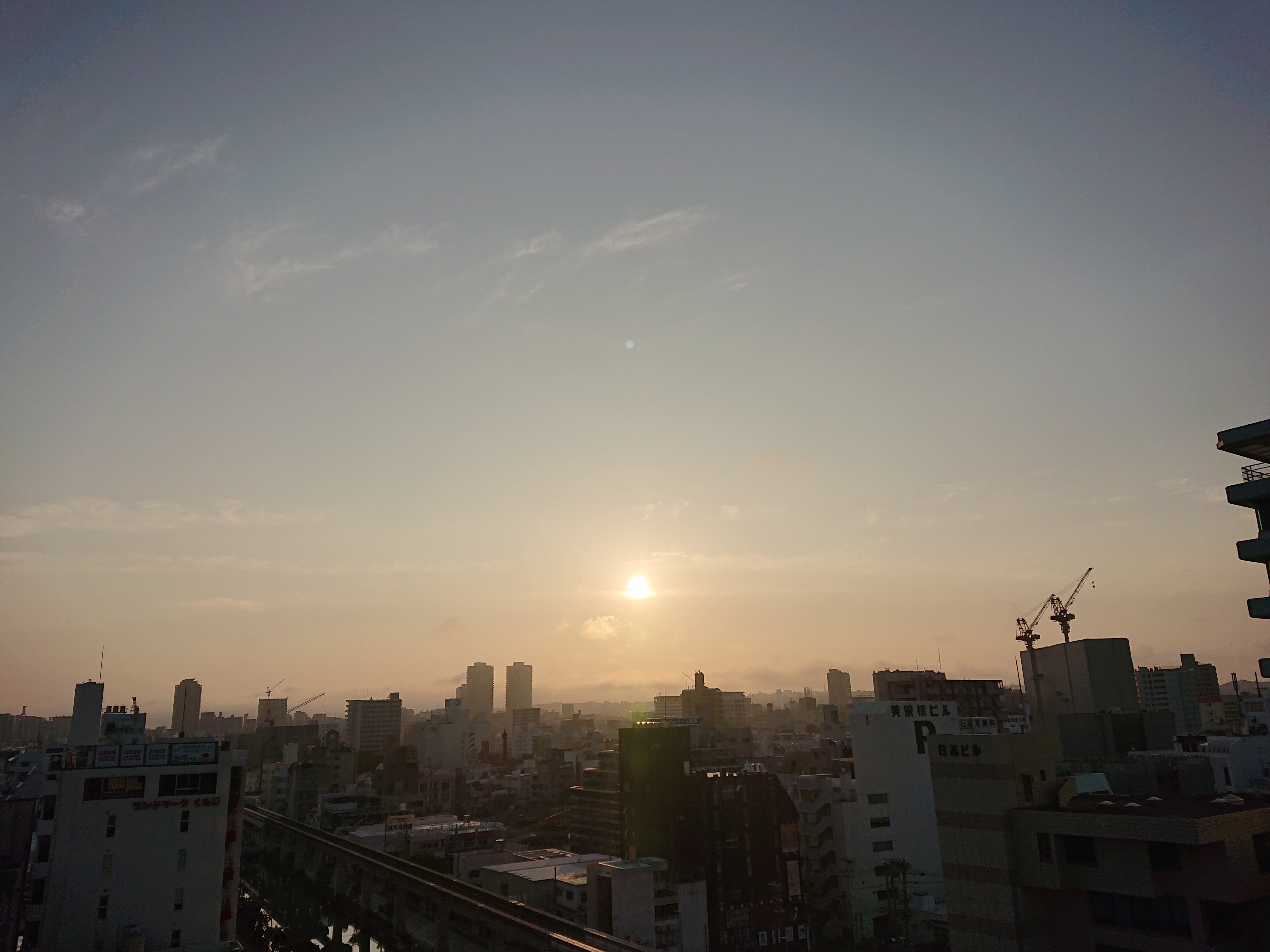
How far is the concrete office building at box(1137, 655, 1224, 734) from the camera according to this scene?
167375mm

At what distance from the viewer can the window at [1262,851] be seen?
3097 centimetres

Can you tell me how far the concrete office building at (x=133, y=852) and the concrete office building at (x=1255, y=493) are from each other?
51.9m

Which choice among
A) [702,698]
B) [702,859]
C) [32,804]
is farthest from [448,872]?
[702,698]

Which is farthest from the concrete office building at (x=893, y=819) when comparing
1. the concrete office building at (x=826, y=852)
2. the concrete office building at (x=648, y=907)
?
the concrete office building at (x=648, y=907)

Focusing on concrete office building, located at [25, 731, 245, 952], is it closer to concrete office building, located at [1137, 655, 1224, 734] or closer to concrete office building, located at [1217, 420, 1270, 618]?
concrete office building, located at [1217, 420, 1270, 618]

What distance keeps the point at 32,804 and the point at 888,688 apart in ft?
294

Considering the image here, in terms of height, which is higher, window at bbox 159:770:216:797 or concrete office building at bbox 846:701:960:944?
window at bbox 159:770:216:797

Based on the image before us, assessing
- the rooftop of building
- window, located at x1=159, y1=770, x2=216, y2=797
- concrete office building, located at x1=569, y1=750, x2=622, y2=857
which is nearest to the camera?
the rooftop of building

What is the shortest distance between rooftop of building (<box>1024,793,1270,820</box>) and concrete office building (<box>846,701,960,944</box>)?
19.5 meters

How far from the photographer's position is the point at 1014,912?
3447 cm

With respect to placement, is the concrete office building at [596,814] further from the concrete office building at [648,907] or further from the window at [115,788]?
the window at [115,788]

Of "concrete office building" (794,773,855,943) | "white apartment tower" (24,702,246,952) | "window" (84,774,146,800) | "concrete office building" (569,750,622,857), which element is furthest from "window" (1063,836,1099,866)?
"concrete office building" (569,750,622,857)

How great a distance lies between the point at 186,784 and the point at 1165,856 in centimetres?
4716

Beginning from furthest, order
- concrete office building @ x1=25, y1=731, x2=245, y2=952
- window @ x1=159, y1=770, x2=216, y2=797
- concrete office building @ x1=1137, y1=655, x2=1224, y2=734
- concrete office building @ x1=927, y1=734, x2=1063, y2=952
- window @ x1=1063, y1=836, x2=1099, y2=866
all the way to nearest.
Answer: concrete office building @ x1=1137, y1=655, x2=1224, y2=734
window @ x1=159, y1=770, x2=216, y2=797
concrete office building @ x1=25, y1=731, x2=245, y2=952
concrete office building @ x1=927, y1=734, x2=1063, y2=952
window @ x1=1063, y1=836, x2=1099, y2=866
